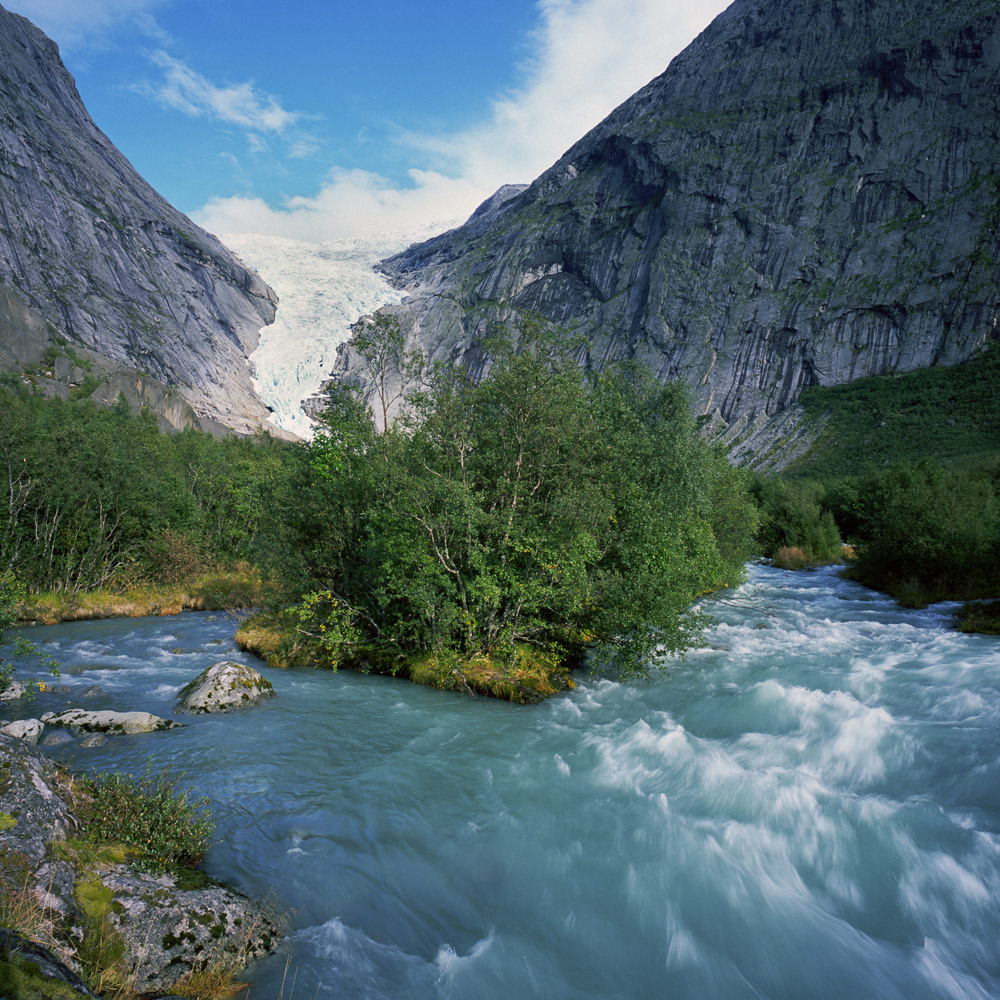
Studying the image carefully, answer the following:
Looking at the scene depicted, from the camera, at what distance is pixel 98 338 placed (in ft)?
404

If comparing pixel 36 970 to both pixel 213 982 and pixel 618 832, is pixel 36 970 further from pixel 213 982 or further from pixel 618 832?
pixel 618 832

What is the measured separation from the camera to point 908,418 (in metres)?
114

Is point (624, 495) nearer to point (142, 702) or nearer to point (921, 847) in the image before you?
point (921, 847)

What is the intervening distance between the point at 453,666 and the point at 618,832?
7.66 m

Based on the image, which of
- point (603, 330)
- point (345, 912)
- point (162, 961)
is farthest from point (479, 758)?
point (603, 330)

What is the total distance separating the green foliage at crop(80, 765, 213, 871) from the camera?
6.25 meters

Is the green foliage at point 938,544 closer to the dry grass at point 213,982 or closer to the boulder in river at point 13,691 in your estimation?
the dry grass at point 213,982

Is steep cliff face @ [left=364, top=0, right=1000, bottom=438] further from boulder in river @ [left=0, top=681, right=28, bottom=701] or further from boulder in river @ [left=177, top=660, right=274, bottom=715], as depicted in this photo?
boulder in river @ [left=0, top=681, right=28, bottom=701]

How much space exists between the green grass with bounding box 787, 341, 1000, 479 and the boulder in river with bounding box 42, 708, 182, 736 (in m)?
104

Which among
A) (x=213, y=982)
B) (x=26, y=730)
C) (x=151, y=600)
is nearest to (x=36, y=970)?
(x=213, y=982)

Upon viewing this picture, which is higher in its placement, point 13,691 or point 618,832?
point 618,832

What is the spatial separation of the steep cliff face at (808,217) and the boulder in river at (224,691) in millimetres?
106544

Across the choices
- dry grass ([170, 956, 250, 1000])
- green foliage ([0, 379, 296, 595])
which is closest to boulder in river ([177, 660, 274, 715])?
green foliage ([0, 379, 296, 595])

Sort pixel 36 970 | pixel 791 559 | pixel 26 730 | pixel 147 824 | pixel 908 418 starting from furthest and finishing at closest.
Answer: pixel 908 418 < pixel 791 559 < pixel 26 730 < pixel 147 824 < pixel 36 970
